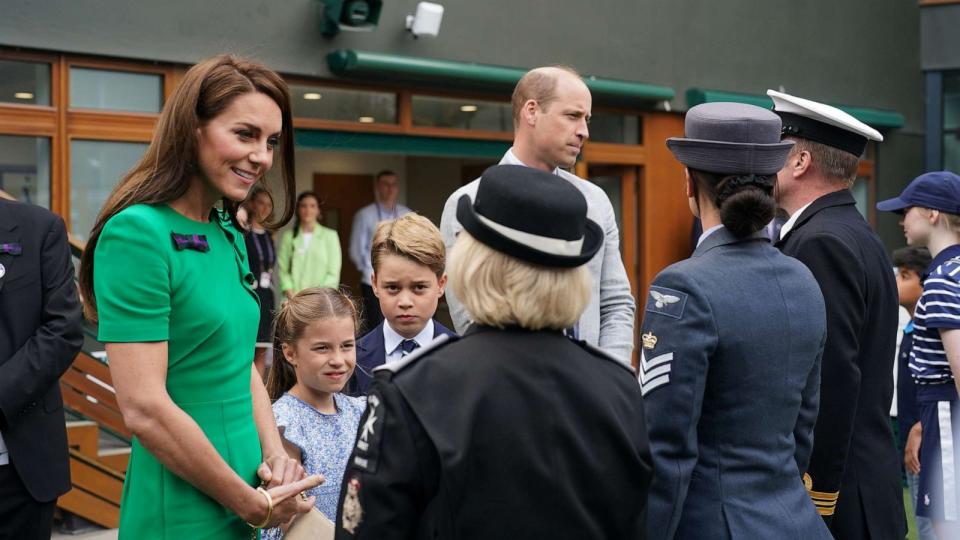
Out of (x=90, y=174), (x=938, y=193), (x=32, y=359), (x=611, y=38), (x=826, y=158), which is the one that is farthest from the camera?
(x=611, y=38)

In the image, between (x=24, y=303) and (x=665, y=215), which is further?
(x=665, y=215)

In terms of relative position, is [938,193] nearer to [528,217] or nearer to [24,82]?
[528,217]

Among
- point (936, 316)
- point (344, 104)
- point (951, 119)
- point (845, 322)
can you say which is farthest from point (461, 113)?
point (951, 119)

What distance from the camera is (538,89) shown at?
3988 mm

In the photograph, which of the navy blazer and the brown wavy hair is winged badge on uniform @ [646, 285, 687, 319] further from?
the navy blazer

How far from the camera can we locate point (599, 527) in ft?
6.91

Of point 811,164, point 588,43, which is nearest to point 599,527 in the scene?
point 811,164

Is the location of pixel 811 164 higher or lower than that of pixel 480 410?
higher

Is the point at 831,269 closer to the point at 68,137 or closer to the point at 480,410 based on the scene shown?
the point at 480,410

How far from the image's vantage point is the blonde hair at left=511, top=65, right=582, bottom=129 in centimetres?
395

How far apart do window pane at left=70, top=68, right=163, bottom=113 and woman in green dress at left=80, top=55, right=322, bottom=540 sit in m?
6.09

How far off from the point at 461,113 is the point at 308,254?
1986 millimetres

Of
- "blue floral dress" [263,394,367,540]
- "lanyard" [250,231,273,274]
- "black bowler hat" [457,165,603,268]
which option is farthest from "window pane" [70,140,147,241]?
"black bowler hat" [457,165,603,268]

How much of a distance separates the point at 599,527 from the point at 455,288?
0.53 meters
